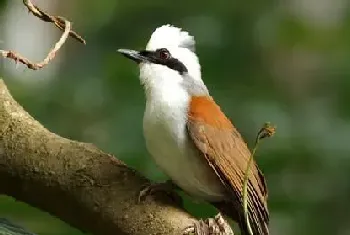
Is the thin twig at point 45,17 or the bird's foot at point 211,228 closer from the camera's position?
the bird's foot at point 211,228

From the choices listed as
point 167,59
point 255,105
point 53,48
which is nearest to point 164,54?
point 167,59

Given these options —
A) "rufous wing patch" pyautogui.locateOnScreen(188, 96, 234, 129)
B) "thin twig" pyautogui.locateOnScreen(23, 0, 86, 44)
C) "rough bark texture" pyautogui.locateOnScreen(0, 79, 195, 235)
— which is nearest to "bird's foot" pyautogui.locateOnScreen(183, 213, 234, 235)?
"rough bark texture" pyautogui.locateOnScreen(0, 79, 195, 235)

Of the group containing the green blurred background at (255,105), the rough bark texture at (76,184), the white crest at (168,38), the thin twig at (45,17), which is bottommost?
the rough bark texture at (76,184)

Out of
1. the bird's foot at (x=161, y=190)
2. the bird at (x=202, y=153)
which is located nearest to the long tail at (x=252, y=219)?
the bird at (x=202, y=153)

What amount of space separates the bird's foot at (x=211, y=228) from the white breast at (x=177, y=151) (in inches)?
9.0

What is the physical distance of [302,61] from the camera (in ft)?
10.0

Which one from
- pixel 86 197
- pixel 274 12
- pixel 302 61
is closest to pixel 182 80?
pixel 86 197

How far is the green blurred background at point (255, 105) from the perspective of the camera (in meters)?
2.00

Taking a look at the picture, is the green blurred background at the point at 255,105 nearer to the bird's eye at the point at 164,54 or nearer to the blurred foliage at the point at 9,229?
the bird's eye at the point at 164,54

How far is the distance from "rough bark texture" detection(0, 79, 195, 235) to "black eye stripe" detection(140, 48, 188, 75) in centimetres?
30

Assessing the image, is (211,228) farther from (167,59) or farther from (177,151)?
(167,59)

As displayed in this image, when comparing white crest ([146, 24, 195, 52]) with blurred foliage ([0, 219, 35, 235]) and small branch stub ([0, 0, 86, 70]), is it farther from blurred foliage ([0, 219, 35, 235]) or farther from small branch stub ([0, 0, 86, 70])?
blurred foliage ([0, 219, 35, 235])

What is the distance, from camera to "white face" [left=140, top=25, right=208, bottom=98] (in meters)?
1.57

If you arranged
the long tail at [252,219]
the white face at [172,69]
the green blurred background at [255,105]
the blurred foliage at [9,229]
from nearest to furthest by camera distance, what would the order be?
1. the blurred foliage at [9,229]
2. the long tail at [252,219]
3. the white face at [172,69]
4. the green blurred background at [255,105]
